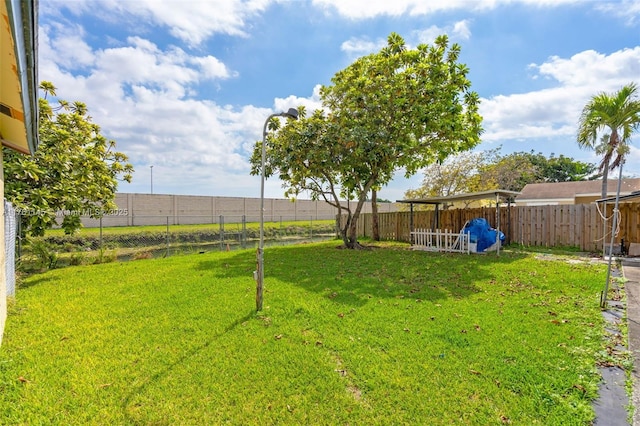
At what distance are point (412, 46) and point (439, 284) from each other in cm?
931

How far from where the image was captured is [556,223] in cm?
1135

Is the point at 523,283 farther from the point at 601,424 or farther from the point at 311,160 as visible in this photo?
the point at 311,160

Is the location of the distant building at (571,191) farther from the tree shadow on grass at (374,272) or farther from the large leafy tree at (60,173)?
the large leafy tree at (60,173)

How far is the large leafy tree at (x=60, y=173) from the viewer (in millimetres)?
6859

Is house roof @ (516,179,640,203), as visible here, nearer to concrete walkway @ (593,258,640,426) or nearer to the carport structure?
the carport structure

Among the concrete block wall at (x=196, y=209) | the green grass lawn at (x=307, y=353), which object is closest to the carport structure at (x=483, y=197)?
the green grass lawn at (x=307, y=353)

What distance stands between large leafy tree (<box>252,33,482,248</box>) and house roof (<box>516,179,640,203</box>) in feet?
51.7

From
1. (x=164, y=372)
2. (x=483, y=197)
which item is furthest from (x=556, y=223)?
(x=164, y=372)

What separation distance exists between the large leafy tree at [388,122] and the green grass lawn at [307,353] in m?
5.83

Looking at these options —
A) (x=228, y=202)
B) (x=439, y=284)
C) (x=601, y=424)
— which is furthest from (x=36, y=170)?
(x=228, y=202)

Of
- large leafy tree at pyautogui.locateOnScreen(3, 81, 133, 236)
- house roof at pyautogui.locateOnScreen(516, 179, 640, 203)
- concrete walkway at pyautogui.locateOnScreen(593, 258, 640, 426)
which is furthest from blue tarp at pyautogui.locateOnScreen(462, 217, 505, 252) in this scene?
house roof at pyautogui.locateOnScreen(516, 179, 640, 203)

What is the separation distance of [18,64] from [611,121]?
15.6 meters

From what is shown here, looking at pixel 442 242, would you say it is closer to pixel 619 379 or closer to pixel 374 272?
pixel 374 272

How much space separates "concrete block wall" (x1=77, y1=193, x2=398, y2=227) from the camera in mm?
23688
